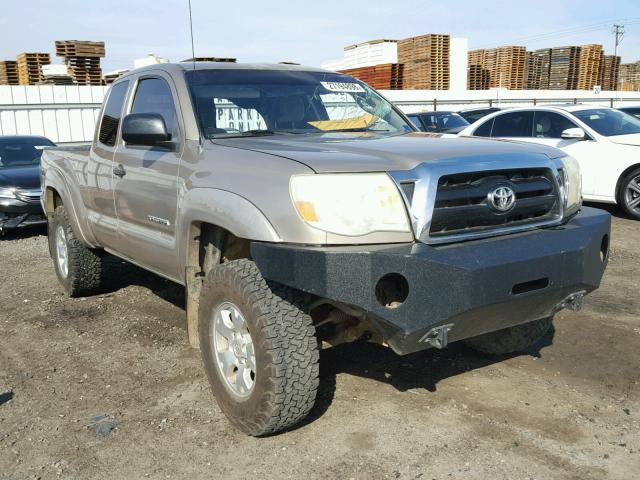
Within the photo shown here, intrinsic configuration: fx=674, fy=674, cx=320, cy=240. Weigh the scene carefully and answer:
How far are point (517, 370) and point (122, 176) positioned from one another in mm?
2871

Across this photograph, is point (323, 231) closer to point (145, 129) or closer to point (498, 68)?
point (145, 129)

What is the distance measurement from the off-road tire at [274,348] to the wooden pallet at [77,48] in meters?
21.2

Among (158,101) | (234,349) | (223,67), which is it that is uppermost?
(223,67)

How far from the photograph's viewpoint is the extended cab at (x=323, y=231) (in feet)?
9.43

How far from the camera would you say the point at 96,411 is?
378 centimetres

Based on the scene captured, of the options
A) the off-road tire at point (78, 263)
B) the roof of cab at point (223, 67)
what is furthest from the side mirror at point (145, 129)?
the off-road tire at point (78, 263)

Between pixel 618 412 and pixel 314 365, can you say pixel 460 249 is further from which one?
pixel 618 412

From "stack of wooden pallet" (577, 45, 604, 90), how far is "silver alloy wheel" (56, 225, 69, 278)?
3124 cm

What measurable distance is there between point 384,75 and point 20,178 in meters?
20.5

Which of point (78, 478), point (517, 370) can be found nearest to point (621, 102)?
point (517, 370)

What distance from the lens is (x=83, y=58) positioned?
22.6 metres

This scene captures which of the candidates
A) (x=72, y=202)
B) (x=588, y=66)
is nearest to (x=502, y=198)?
(x=72, y=202)

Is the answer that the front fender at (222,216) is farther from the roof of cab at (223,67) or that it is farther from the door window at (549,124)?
the door window at (549,124)

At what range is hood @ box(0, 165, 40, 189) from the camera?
959cm
